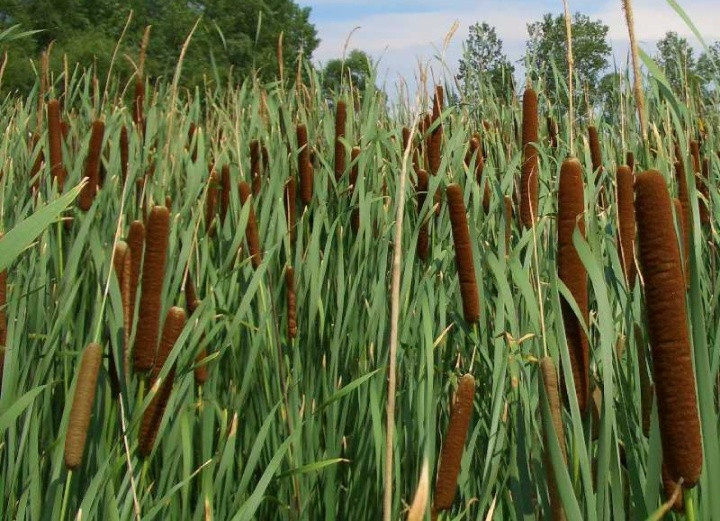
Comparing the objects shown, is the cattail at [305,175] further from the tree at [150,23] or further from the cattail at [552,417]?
the tree at [150,23]

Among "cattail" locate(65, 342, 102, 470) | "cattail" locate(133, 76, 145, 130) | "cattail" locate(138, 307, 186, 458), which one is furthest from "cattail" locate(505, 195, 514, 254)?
"cattail" locate(133, 76, 145, 130)

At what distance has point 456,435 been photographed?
894 mm

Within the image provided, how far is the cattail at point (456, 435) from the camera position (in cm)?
89

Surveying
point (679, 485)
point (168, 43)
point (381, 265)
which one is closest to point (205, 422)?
point (381, 265)

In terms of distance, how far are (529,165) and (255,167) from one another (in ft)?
3.75

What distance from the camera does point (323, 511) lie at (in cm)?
138

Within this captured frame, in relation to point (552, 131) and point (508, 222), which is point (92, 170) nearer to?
point (508, 222)

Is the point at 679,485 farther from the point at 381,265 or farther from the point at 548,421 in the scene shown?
the point at 381,265

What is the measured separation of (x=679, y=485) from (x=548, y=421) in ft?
0.41

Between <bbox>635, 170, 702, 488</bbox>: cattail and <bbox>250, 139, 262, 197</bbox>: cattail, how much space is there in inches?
63.7

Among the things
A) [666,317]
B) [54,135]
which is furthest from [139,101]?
[666,317]

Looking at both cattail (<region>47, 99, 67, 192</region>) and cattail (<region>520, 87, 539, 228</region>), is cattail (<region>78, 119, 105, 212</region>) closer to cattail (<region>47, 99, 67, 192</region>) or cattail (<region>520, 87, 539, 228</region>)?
cattail (<region>47, 99, 67, 192</region>)

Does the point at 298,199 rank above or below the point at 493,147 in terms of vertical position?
below

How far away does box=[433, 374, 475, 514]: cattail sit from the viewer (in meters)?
0.89
